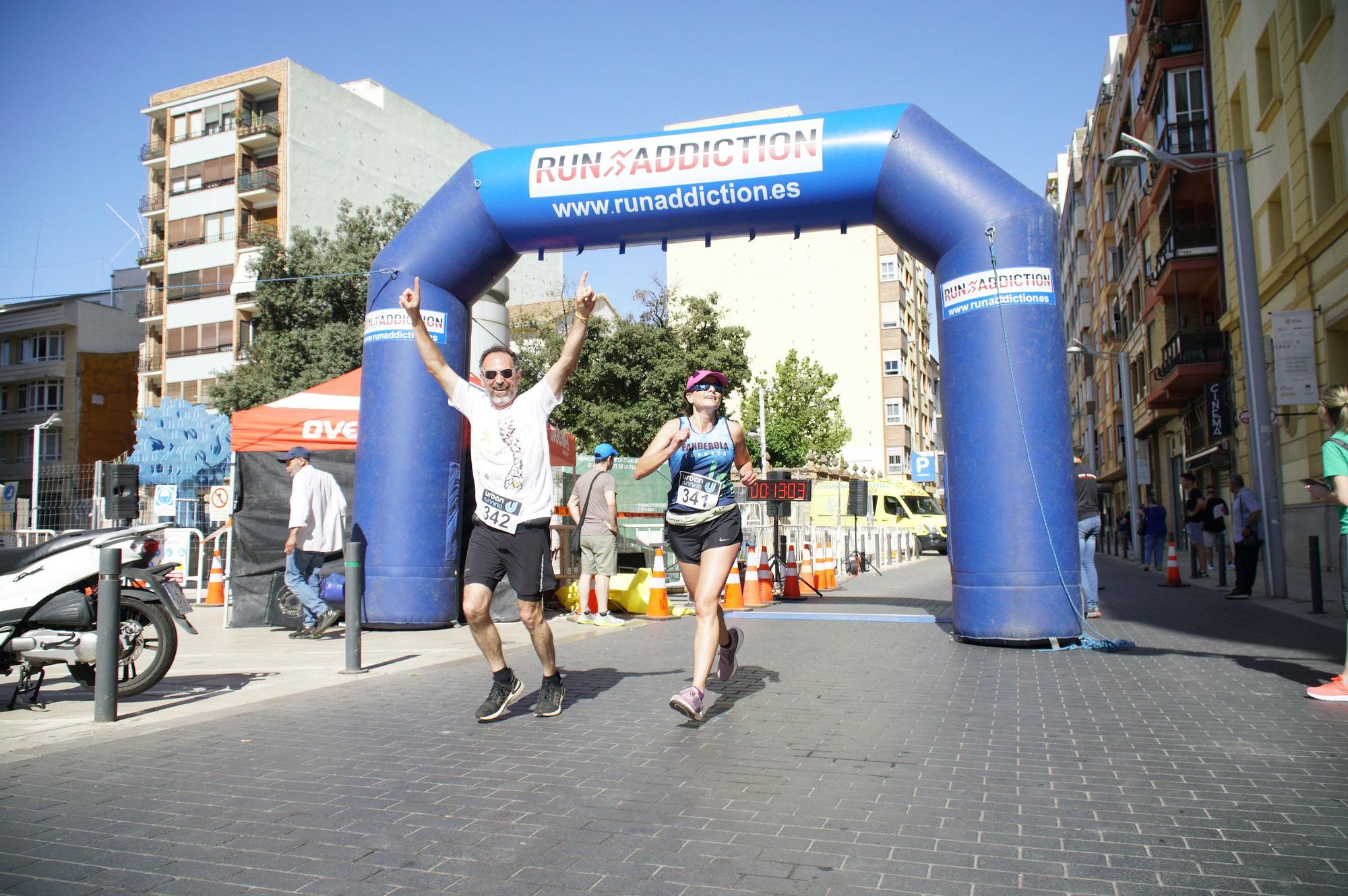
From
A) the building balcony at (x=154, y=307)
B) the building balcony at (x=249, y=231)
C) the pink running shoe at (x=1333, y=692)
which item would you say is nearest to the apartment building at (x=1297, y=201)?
the pink running shoe at (x=1333, y=692)

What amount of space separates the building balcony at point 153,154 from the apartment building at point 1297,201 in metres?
51.3

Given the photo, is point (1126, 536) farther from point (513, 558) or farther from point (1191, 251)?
point (513, 558)

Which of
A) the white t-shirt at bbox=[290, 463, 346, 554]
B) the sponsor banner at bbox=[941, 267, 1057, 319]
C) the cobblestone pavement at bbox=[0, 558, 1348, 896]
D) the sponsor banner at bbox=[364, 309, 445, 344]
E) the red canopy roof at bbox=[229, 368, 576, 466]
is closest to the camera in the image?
the cobblestone pavement at bbox=[0, 558, 1348, 896]

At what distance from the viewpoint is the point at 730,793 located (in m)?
4.12

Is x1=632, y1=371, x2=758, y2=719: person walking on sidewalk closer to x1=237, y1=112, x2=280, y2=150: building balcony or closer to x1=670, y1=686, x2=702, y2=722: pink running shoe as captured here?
x1=670, y1=686, x2=702, y2=722: pink running shoe

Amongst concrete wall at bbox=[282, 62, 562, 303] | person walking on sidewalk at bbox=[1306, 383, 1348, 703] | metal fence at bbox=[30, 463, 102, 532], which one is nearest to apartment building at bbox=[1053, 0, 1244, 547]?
person walking on sidewalk at bbox=[1306, 383, 1348, 703]

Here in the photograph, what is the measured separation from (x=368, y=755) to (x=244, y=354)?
159ft

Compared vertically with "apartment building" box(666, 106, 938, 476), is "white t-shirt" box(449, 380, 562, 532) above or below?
→ below

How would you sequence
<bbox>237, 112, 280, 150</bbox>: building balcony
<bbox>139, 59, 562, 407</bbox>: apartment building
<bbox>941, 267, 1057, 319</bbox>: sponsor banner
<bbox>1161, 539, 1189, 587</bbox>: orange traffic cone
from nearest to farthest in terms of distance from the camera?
1. <bbox>941, 267, 1057, 319</bbox>: sponsor banner
2. <bbox>1161, 539, 1189, 587</bbox>: orange traffic cone
3. <bbox>237, 112, 280, 150</bbox>: building balcony
4. <bbox>139, 59, 562, 407</bbox>: apartment building

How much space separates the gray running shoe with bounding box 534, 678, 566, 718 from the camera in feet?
18.9

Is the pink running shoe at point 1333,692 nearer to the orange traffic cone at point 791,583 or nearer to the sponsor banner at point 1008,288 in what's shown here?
the sponsor banner at point 1008,288

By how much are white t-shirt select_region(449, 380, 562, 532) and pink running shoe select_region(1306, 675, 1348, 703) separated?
4634mm

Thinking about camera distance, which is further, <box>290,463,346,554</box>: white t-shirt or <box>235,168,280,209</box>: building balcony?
<box>235,168,280,209</box>: building balcony

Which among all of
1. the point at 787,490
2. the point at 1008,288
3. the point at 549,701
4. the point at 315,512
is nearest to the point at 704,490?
the point at 549,701
